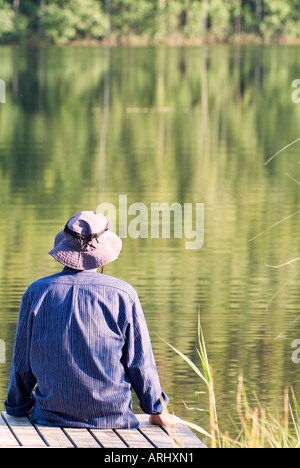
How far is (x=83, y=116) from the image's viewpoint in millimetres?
22406

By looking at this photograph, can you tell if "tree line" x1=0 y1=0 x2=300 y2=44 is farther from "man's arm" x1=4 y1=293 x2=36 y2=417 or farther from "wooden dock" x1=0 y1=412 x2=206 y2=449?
"wooden dock" x1=0 y1=412 x2=206 y2=449

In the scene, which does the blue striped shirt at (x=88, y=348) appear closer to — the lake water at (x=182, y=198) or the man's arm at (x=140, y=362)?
the man's arm at (x=140, y=362)

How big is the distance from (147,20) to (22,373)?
191ft

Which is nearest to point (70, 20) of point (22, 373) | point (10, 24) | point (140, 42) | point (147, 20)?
point (10, 24)

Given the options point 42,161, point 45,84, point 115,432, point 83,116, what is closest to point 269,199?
point 42,161

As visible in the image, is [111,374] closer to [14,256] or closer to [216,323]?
[216,323]

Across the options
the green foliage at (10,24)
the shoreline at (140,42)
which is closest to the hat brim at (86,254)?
the green foliage at (10,24)

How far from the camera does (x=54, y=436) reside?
3967 mm

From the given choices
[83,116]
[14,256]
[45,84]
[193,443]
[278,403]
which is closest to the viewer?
[193,443]

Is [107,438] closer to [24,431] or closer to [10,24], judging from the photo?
[24,431]

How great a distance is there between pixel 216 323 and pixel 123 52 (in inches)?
1805

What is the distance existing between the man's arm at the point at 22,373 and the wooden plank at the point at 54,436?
0.11 m

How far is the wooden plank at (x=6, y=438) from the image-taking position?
154 inches

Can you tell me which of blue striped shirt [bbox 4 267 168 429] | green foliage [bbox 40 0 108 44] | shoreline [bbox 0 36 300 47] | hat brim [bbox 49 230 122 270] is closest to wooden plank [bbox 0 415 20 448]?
blue striped shirt [bbox 4 267 168 429]
